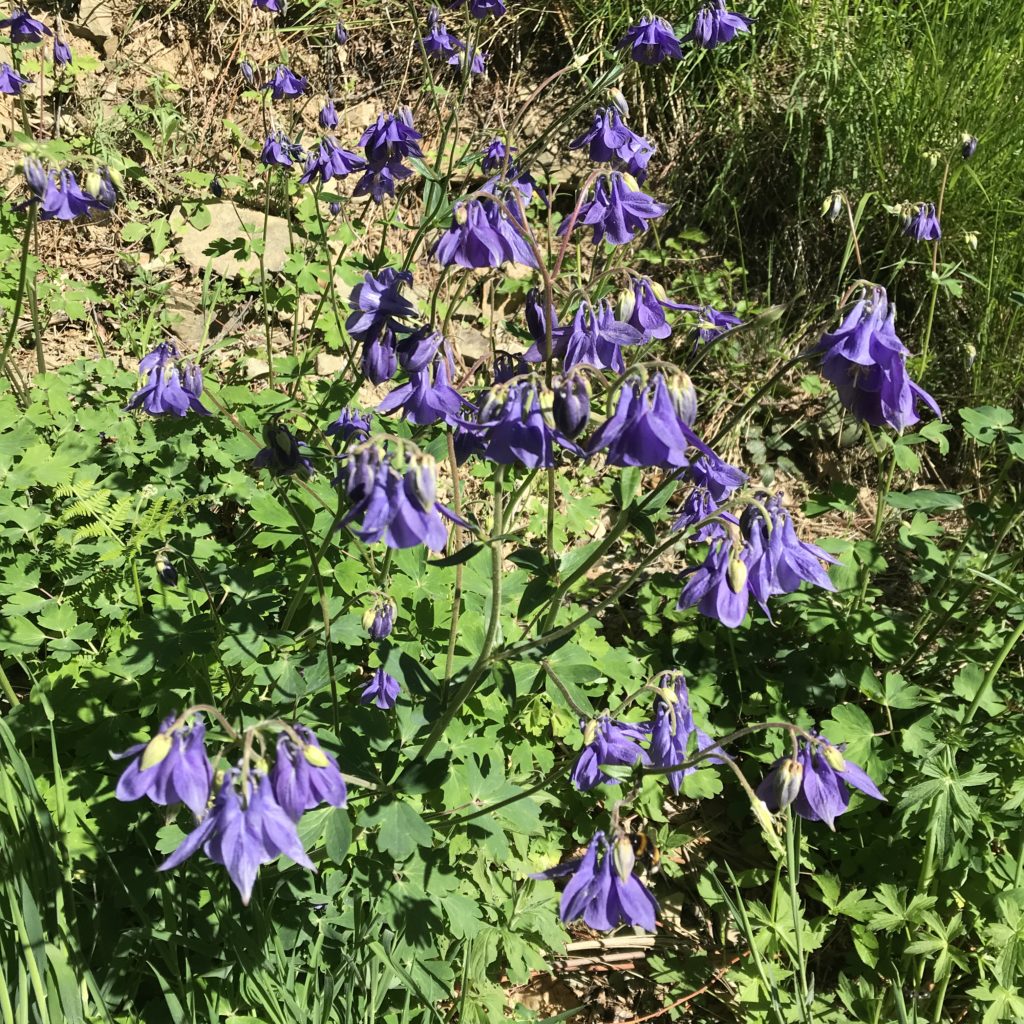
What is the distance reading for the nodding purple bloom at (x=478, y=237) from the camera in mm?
1904

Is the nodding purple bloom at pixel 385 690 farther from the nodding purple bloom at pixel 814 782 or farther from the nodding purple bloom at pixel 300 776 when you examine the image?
the nodding purple bloom at pixel 814 782

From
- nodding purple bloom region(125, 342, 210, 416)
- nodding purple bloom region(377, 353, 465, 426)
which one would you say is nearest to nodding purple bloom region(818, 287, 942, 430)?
nodding purple bloom region(377, 353, 465, 426)

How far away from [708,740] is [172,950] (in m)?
1.54

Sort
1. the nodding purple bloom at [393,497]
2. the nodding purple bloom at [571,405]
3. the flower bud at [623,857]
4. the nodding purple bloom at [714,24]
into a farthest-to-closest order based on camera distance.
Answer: the nodding purple bloom at [714,24], the flower bud at [623,857], the nodding purple bloom at [571,405], the nodding purple bloom at [393,497]

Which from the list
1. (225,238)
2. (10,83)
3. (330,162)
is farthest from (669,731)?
(225,238)

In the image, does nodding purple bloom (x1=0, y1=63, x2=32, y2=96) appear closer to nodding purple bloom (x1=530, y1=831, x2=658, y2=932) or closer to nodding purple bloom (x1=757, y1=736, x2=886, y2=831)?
nodding purple bloom (x1=530, y1=831, x2=658, y2=932)

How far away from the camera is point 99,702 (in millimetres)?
2480

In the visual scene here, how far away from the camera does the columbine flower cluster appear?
52.4 inches

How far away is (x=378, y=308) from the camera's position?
201 centimetres

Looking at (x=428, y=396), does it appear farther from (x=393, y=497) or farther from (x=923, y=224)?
(x=923, y=224)

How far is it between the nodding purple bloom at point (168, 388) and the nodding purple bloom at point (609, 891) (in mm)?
1685

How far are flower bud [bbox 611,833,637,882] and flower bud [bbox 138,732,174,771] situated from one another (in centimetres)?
89

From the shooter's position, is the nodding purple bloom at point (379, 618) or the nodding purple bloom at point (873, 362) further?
the nodding purple bloom at point (379, 618)

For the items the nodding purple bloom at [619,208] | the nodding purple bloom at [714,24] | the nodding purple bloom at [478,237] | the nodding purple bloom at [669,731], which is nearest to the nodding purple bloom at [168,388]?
the nodding purple bloom at [478,237]
